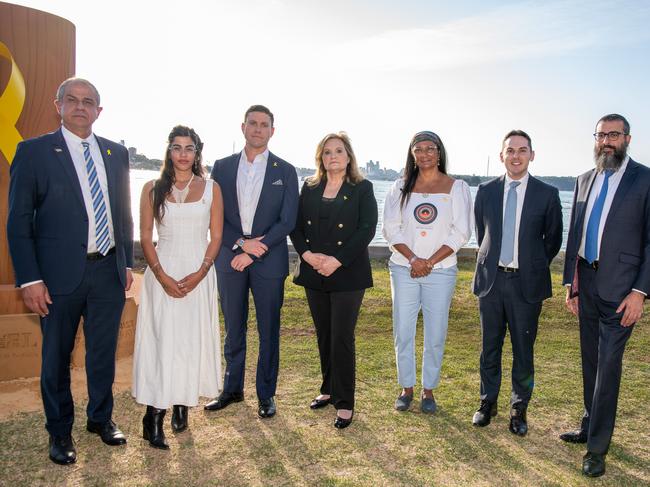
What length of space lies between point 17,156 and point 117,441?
2.00 meters

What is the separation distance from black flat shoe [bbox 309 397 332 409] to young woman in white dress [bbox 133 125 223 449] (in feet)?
3.40

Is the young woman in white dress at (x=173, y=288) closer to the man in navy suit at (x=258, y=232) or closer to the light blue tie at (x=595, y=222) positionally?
the man in navy suit at (x=258, y=232)

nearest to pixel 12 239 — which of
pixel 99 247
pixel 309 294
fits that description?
pixel 99 247

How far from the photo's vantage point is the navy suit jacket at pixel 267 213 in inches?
177

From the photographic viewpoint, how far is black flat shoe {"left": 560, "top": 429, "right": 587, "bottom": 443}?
13.6 feet

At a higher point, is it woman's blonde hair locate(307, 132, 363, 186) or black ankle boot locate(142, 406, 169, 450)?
woman's blonde hair locate(307, 132, 363, 186)

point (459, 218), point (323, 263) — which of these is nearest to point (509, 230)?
point (459, 218)

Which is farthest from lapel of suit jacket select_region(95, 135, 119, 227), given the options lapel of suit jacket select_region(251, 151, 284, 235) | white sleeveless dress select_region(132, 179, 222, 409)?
lapel of suit jacket select_region(251, 151, 284, 235)

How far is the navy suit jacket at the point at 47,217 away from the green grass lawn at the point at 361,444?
117 cm

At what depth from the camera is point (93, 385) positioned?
13.3 feet

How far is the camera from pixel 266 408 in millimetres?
4492

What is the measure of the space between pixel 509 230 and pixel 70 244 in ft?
10.1

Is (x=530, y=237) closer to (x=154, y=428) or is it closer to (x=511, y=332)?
(x=511, y=332)

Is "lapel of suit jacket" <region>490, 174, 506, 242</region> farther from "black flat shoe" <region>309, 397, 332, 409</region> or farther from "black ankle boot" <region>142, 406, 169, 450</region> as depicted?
"black ankle boot" <region>142, 406, 169, 450</region>
